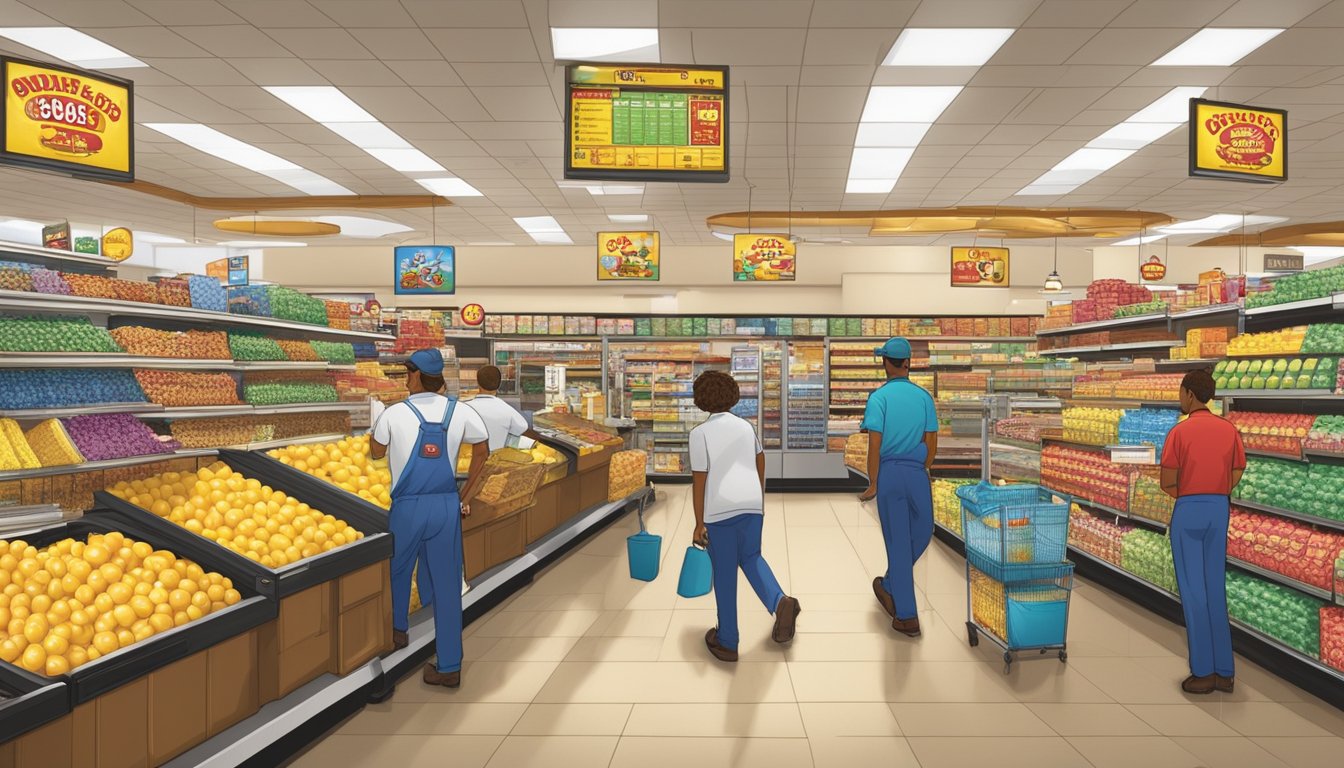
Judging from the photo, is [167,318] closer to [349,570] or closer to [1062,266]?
[349,570]

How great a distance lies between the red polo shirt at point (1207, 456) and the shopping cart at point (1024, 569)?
1.93 ft

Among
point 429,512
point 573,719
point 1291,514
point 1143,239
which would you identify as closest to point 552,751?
point 573,719

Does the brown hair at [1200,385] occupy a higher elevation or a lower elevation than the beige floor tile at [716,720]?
higher

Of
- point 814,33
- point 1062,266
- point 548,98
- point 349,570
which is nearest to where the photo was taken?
point 349,570

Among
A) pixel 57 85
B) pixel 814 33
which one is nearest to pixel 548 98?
pixel 814 33

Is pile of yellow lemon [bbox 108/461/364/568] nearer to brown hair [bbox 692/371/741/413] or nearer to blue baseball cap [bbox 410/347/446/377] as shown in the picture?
blue baseball cap [bbox 410/347/446/377]

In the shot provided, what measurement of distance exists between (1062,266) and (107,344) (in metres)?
13.6

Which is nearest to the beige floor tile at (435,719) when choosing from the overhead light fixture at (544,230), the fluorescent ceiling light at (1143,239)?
the overhead light fixture at (544,230)

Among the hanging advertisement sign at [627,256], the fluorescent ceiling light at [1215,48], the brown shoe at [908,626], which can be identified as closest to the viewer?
the brown shoe at [908,626]

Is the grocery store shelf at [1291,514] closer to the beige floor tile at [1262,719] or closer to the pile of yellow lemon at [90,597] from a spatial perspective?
the beige floor tile at [1262,719]

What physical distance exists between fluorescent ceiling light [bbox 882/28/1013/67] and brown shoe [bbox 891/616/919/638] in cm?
392

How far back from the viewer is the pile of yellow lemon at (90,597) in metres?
2.55

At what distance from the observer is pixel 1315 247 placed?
14.4m

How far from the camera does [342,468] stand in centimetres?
480
